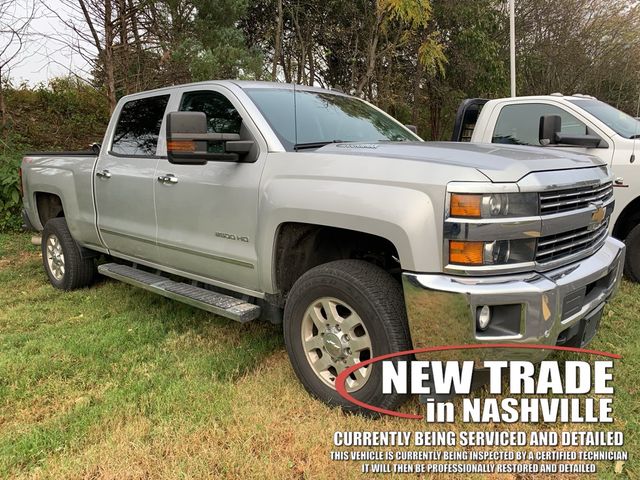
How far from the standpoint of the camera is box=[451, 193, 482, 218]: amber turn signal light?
7.66ft

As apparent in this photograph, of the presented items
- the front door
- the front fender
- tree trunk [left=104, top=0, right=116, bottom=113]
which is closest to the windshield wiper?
the front door

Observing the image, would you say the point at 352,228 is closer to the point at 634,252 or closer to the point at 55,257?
the point at 634,252

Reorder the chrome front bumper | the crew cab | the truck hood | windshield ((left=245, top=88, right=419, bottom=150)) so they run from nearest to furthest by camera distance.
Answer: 1. the chrome front bumper
2. the truck hood
3. windshield ((left=245, top=88, right=419, bottom=150))
4. the crew cab

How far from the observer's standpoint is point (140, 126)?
14.6 ft

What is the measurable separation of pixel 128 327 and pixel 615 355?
3601mm

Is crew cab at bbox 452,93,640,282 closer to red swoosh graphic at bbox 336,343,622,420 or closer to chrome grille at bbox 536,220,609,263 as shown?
chrome grille at bbox 536,220,609,263

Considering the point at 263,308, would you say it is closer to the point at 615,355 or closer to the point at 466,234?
the point at 466,234

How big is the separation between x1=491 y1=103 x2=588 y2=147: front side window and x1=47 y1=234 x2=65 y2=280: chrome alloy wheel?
4.73 m

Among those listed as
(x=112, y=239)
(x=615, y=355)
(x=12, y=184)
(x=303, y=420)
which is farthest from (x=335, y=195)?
(x=12, y=184)

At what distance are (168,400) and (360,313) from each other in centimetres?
128

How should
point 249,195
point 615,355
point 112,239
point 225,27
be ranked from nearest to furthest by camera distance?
1. point 249,195
2. point 615,355
3. point 112,239
4. point 225,27

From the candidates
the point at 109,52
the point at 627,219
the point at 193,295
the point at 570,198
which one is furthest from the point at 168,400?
the point at 109,52

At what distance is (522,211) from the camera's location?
2395mm

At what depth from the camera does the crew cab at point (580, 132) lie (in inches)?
195
